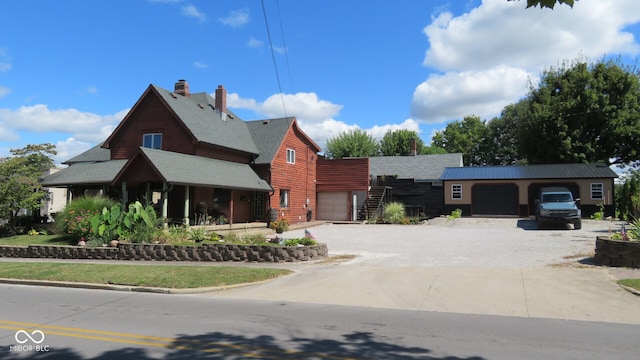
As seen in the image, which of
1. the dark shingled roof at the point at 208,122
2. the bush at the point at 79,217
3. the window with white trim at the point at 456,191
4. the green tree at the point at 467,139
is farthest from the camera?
the green tree at the point at 467,139

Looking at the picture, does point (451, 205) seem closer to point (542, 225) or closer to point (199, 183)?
point (542, 225)

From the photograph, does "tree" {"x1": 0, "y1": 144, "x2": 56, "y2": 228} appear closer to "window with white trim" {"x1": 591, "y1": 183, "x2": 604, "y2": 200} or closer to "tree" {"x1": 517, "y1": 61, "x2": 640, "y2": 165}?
"window with white trim" {"x1": 591, "y1": 183, "x2": 604, "y2": 200}

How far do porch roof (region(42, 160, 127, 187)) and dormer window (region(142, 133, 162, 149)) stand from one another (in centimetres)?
179

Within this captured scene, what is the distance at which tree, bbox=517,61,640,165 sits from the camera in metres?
41.8

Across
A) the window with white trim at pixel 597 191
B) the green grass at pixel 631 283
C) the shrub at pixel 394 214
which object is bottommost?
the green grass at pixel 631 283

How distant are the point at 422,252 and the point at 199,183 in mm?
11575

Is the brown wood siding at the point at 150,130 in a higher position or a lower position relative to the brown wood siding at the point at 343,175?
higher

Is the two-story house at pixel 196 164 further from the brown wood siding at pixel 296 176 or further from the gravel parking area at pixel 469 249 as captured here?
the gravel parking area at pixel 469 249

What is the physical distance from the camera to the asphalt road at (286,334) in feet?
19.0

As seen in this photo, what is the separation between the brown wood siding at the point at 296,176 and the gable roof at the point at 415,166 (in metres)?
8.74

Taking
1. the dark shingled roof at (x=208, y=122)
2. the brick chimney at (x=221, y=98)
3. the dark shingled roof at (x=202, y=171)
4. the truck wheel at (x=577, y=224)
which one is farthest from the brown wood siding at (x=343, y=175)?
the truck wheel at (x=577, y=224)

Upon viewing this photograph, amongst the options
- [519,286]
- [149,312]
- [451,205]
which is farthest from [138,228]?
[451,205]

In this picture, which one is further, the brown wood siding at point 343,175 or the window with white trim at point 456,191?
the brown wood siding at point 343,175

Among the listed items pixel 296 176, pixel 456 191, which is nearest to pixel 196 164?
pixel 296 176
